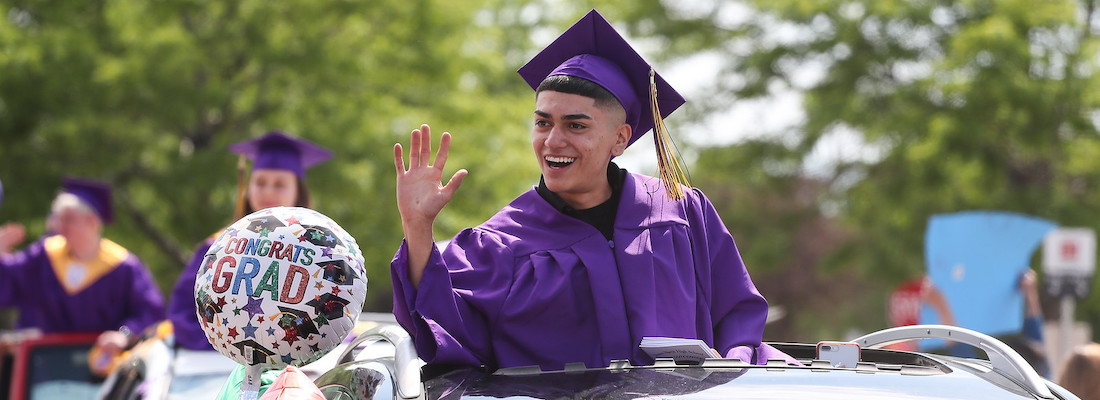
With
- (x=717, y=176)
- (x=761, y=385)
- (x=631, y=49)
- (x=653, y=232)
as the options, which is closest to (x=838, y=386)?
(x=761, y=385)

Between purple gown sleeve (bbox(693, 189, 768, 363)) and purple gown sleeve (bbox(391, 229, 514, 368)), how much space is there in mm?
620

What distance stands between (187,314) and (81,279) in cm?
232

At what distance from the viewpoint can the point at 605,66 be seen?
354 centimetres

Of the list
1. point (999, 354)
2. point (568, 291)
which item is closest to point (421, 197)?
point (568, 291)

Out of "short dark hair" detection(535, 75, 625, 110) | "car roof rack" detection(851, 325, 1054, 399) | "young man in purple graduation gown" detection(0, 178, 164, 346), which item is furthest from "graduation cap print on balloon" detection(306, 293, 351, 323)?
"young man in purple graduation gown" detection(0, 178, 164, 346)

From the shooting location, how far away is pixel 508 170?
46.1ft

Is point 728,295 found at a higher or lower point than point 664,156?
lower

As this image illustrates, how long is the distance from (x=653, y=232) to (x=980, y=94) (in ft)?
37.4

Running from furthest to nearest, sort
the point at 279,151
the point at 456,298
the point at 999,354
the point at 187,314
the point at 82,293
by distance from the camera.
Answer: the point at 82,293
the point at 279,151
the point at 187,314
the point at 456,298
the point at 999,354

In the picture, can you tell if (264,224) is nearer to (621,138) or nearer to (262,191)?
(621,138)

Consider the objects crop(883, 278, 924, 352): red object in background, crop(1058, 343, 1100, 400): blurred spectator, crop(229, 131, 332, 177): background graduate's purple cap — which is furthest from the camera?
crop(883, 278, 924, 352): red object in background

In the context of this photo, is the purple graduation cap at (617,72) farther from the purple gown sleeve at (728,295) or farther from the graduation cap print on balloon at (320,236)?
the graduation cap print on balloon at (320,236)

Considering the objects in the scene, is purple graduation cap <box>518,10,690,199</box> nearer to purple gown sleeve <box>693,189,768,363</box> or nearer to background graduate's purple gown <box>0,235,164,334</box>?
purple gown sleeve <box>693,189,768,363</box>

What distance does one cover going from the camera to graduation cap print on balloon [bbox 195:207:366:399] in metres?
2.86
